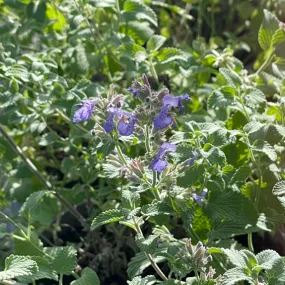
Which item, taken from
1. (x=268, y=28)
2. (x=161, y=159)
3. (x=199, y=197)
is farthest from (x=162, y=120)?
(x=268, y=28)

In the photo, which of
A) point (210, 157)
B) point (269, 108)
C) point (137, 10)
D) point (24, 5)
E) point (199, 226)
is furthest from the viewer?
point (24, 5)

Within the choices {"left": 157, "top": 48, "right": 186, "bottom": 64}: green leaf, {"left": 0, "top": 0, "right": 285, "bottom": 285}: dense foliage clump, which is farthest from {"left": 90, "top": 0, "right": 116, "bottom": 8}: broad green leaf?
{"left": 157, "top": 48, "right": 186, "bottom": 64}: green leaf

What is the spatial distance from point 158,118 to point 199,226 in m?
0.31

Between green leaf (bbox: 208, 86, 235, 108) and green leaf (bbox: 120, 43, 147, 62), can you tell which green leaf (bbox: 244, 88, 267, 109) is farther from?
green leaf (bbox: 120, 43, 147, 62)

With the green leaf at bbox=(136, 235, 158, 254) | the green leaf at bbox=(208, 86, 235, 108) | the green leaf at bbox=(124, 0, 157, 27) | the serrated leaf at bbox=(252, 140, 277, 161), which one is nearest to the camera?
the green leaf at bbox=(136, 235, 158, 254)

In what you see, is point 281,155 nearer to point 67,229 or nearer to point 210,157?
point 210,157

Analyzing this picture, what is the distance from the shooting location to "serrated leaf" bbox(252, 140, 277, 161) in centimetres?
117

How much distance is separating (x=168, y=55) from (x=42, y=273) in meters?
0.58

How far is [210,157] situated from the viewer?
3.69 feet

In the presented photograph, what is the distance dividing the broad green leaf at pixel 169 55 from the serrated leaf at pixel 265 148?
307mm

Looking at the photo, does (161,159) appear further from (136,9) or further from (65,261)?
(136,9)

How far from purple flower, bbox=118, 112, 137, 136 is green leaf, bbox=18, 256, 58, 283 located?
30cm

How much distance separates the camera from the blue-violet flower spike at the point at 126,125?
1.03 meters

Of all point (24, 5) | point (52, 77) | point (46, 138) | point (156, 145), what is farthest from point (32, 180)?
point (156, 145)
